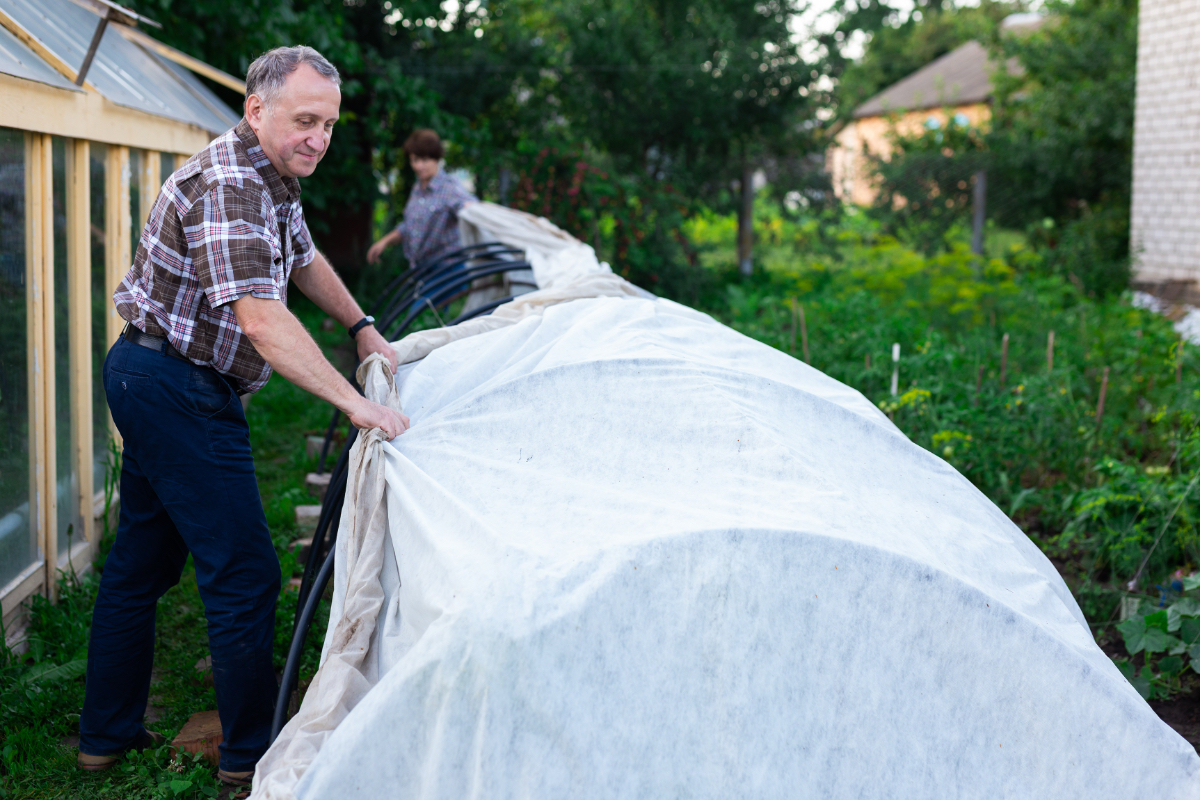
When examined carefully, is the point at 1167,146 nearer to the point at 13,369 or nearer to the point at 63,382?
the point at 63,382

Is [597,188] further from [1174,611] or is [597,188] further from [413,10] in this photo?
[1174,611]

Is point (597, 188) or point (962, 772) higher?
point (597, 188)

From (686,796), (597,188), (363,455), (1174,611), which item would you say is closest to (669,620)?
(686,796)

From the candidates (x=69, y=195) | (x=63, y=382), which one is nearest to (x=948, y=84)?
(x=69, y=195)

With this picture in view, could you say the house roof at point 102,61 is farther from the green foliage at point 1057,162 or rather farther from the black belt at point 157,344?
the green foliage at point 1057,162

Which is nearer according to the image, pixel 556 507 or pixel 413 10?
pixel 556 507

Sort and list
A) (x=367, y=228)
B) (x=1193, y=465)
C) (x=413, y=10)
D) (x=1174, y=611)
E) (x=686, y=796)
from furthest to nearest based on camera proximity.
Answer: (x=367, y=228)
(x=413, y=10)
(x=1193, y=465)
(x=1174, y=611)
(x=686, y=796)

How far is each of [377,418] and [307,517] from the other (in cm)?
230

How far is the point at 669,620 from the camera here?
169 centimetres

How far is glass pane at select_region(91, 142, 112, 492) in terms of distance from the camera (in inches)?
141

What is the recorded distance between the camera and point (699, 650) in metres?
1.69

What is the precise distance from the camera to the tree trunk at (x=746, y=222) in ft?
36.0

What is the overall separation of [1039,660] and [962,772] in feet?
0.83

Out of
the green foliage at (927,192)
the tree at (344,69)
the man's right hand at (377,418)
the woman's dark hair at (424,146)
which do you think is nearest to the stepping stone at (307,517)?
the man's right hand at (377,418)
